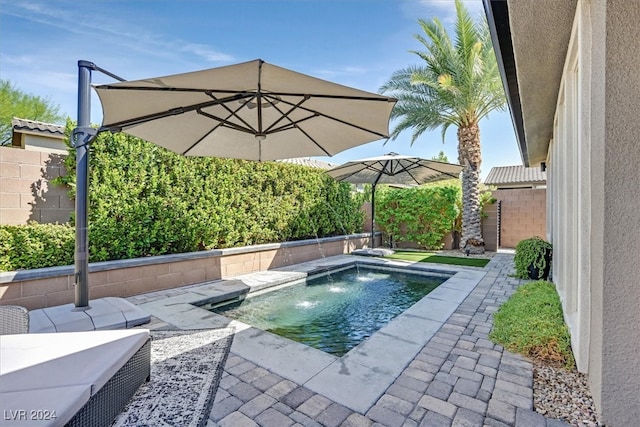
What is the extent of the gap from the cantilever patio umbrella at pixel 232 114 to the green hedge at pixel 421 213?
28.8 ft

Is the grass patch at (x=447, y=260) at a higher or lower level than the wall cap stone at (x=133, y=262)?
lower

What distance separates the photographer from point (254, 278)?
800 centimetres

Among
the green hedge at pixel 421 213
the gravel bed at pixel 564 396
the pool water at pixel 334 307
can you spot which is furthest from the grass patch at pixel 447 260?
the gravel bed at pixel 564 396

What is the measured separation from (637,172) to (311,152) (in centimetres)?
474

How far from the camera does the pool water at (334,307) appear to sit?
15.7ft

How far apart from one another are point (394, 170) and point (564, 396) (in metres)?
9.91

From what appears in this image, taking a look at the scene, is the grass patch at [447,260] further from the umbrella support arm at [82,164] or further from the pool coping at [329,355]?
the umbrella support arm at [82,164]

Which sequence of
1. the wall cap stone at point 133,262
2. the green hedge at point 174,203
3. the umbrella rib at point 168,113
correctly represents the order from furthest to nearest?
the green hedge at point 174,203
the wall cap stone at point 133,262
the umbrella rib at point 168,113

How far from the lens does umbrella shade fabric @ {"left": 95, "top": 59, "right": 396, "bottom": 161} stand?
Result: 3.54 m

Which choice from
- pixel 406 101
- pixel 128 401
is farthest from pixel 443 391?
pixel 406 101

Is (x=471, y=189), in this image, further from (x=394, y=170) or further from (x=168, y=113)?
(x=168, y=113)

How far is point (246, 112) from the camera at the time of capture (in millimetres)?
5203

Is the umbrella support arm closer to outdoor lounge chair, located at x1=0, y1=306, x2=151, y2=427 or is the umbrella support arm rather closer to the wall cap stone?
the wall cap stone

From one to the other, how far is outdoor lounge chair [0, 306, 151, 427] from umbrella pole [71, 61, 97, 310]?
5.90ft
